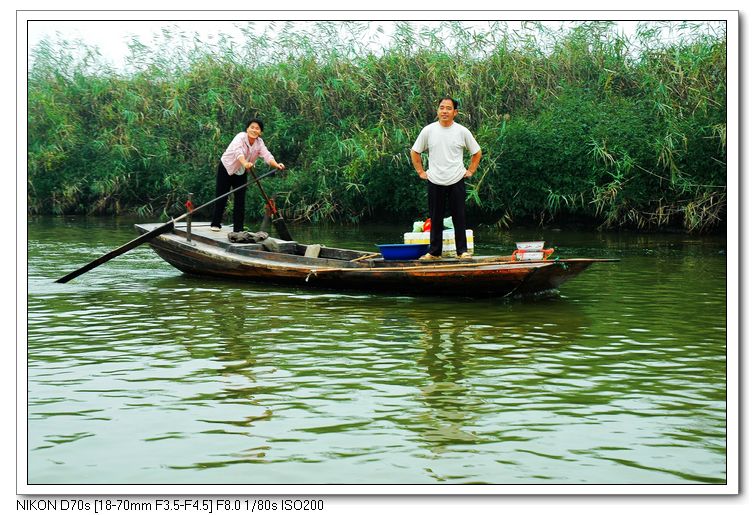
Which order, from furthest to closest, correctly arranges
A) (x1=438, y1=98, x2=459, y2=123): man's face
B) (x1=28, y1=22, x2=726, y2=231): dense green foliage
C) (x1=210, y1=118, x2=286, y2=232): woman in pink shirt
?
(x1=28, y1=22, x2=726, y2=231): dense green foliage → (x1=210, y1=118, x2=286, y2=232): woman in pink shirt → (x1=438, y1=98, x2=459, y2=123): man's face

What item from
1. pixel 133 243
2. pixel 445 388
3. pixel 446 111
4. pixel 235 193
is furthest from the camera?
pixel 235 193

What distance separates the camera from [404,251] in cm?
854

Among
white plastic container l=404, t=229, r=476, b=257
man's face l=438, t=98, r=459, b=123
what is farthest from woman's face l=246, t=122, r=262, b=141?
man's face l=438, t=98, r=459, b=123

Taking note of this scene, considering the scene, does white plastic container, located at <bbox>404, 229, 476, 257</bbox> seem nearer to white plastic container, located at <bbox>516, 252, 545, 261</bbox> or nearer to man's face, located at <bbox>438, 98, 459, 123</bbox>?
white plastic container, located at <bbox>516, 252, 545, 261</bbox>

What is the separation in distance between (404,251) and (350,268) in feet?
1.46

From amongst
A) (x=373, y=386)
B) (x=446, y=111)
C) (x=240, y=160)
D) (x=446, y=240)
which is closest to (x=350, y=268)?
(x=446, y=240)

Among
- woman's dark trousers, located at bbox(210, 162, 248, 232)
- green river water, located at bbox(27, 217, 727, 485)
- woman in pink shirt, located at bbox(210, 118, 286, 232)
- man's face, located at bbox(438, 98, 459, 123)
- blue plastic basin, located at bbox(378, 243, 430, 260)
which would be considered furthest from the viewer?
woman's dark trousers, located at bbox(210, 162, 248, 232)

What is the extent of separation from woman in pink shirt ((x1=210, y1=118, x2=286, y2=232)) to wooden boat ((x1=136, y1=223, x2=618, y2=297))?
34 cm

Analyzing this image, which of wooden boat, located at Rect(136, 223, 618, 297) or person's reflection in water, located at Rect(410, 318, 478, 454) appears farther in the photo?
wooden boat, located at Rect(136, 223, 618, 297)

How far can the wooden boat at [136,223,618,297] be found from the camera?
25.9ft

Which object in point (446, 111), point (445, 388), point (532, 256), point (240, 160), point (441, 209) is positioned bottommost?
point (445, 388)

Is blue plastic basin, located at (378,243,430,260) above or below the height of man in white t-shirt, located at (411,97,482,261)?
below

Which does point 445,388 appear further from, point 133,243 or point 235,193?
point 235,193
